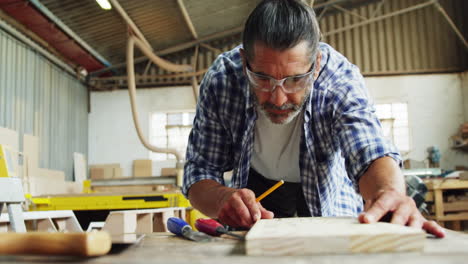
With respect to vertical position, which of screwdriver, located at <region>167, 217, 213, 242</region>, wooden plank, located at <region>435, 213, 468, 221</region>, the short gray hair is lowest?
wooden plank, located at <region>435, 213, 468, 221</region>

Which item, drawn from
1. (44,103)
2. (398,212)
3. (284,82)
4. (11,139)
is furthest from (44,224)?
(44,103)

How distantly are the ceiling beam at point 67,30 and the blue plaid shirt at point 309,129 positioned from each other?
5307 millimetres

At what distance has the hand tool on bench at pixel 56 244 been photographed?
69 cm

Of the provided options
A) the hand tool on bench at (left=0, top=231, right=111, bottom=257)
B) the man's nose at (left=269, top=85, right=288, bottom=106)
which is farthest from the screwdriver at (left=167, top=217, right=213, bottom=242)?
the man's nose at (left=269, top=85, right=288, bottom=106)

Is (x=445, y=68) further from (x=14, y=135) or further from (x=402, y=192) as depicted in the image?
(x=402, y=192)

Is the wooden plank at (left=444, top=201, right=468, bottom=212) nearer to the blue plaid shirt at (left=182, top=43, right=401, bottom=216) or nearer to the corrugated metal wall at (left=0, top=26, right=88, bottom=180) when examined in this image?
the blue plaid shirt at (left=182, top=43, right=401, bottom=216)

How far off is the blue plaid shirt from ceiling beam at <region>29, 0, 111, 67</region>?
531cm

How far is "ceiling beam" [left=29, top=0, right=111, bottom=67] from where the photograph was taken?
6249 mm

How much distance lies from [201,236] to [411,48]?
8876mm

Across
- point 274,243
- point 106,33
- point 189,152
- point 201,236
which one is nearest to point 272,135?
point 189,152

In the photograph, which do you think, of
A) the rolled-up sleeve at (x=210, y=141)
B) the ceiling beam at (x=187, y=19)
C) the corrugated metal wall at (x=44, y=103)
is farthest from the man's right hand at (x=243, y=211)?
the ceiling beam at (x=187, y=19)

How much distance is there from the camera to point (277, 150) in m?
1.74

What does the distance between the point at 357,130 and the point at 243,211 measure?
0.47m

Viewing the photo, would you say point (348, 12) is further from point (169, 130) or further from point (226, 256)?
point (226, 256)
